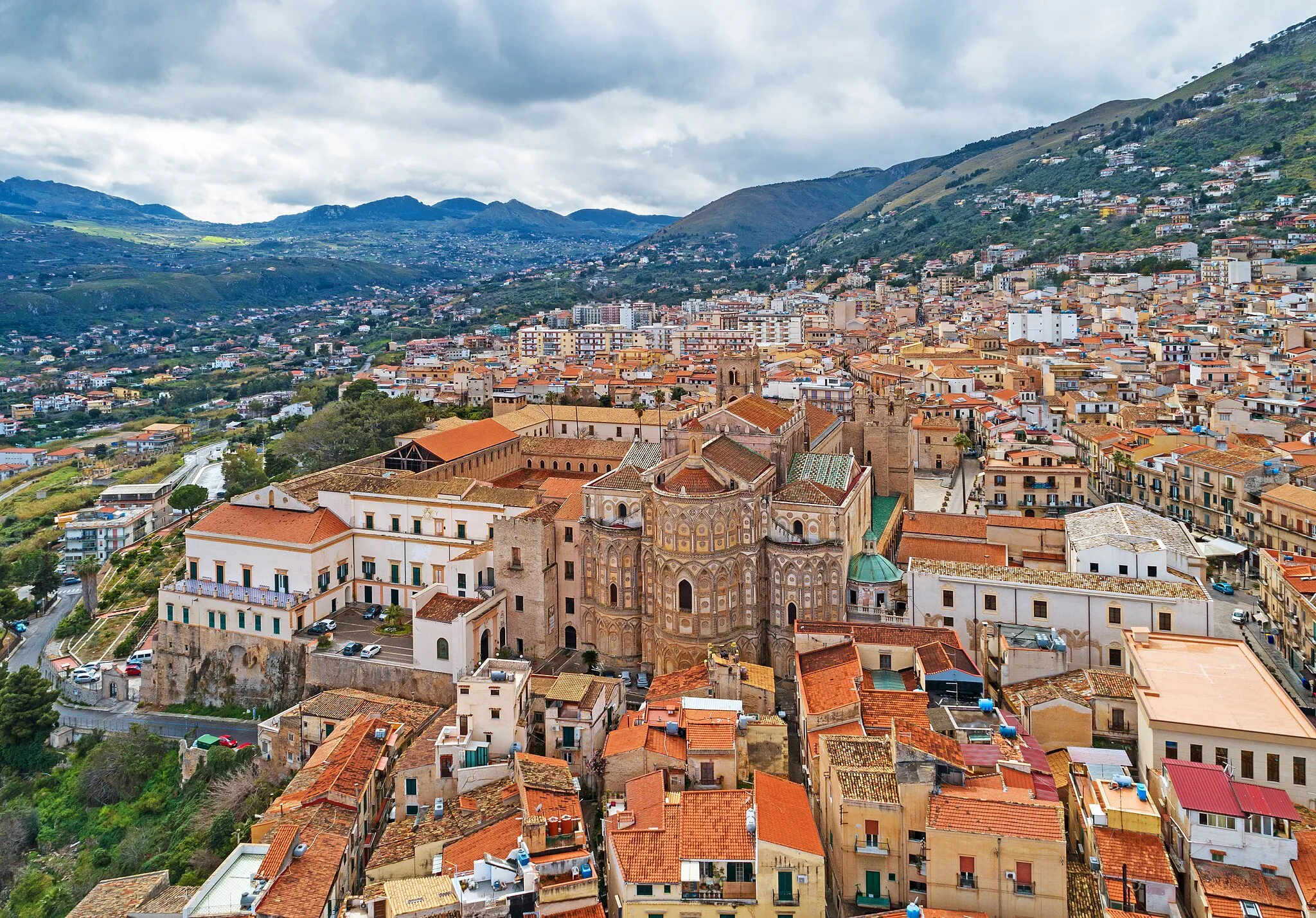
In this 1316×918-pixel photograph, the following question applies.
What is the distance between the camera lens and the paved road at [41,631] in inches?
2430

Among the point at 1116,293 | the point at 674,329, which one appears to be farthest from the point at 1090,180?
the point at 674,329

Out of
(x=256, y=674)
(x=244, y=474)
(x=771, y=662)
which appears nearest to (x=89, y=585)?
(x=244, y=474)

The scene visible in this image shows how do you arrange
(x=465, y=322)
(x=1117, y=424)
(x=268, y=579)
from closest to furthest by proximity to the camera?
(x=268, y=579) → (x=1117, y=424) → (x=465, y=322)

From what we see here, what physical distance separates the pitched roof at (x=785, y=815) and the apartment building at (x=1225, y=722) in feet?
35.7

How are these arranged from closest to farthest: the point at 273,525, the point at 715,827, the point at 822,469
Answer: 1. the point at 715,827
2. the point at 822,469
3. the point at 273,525

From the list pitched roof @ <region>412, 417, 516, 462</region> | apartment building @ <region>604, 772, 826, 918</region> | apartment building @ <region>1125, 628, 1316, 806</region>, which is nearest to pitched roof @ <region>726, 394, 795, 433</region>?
pitched roof @ <region>412, 417, 516, 462</region>

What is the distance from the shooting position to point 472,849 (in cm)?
2781

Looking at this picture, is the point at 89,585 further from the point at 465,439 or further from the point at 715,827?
the point at 715,827

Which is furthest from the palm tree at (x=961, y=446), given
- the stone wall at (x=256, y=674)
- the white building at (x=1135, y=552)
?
the stone wall at (x=256, y=674)

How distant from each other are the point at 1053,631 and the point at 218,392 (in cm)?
13966

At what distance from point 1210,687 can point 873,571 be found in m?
14.6

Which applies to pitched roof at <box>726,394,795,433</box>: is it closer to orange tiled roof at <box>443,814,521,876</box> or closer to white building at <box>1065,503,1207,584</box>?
white building at <box>1065,503,1207,584</box>

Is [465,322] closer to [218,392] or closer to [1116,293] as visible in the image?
[218,392]

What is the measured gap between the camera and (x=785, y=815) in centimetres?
2642
